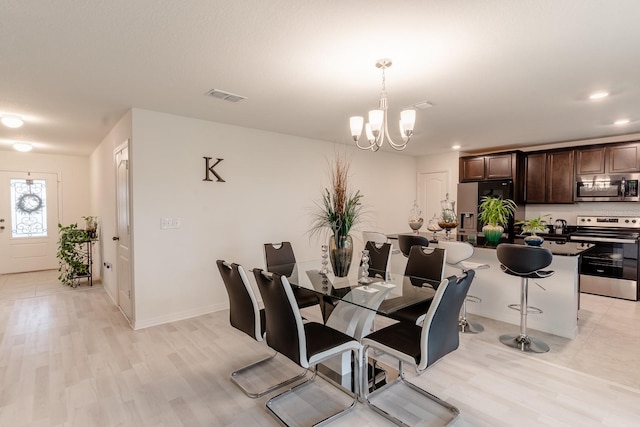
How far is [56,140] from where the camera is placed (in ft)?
17.3

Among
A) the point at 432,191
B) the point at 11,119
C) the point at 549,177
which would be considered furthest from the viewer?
the point at 432,191

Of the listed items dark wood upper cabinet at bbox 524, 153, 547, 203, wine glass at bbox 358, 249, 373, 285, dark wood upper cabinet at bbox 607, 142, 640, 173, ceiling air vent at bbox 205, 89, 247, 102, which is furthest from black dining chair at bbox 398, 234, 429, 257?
dark wood upper cabinet at bbox 607, 142, 640, 173

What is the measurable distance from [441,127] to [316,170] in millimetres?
1977

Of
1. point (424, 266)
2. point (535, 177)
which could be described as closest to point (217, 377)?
point (424, 266)

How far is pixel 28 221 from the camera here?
662 cm

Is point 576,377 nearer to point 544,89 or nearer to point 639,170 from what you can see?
point 544,89

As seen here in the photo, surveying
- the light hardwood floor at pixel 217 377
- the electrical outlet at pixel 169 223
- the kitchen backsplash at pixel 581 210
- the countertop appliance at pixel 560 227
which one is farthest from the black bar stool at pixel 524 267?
the electrical outlet at pixel 169 223

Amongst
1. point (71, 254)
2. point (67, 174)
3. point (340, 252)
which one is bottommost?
point (71, 254)

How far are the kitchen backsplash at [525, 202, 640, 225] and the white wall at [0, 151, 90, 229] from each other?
29.8 ft

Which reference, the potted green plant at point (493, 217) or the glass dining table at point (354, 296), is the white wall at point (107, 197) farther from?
the potted green plant at point (493, 217)

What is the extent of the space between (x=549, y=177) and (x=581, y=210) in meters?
0.76

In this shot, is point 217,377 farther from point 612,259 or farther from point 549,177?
point 549,177

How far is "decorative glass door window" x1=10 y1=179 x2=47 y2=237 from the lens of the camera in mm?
6488

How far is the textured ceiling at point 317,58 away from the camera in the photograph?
179cm
